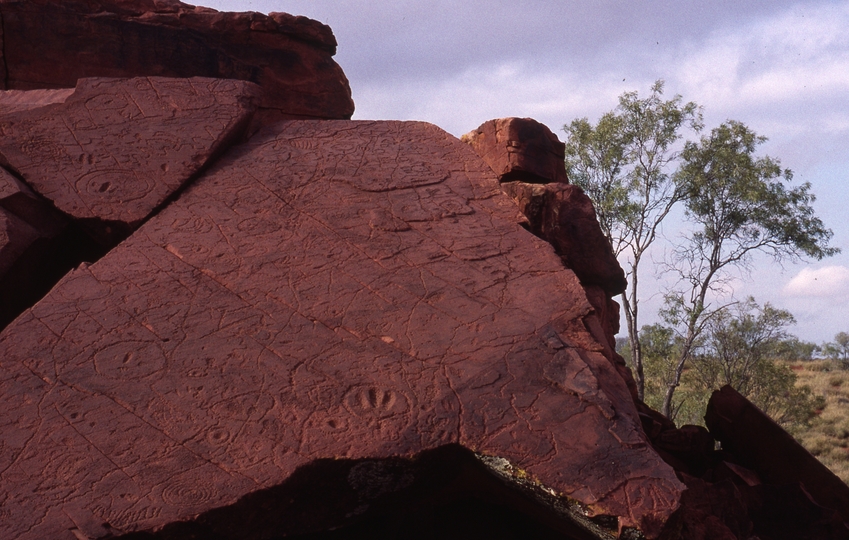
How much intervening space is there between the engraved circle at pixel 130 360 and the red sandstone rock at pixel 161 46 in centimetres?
240

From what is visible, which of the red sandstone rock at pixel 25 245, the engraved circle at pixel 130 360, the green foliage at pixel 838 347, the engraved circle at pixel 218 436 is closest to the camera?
the engraved circle at pixel 218 436

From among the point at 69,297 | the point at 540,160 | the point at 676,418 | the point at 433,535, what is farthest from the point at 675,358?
the point at 69,297

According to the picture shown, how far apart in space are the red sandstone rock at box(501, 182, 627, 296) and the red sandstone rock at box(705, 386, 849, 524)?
3.40ft

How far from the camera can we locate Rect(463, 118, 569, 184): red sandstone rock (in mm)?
4277

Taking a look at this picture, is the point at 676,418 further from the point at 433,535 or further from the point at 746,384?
the point at 433,535

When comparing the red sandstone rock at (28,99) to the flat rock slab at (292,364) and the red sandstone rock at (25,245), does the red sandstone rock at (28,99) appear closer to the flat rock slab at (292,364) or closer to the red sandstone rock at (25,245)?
the red sandstone rock at (25,245)

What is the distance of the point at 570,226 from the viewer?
13.8 feet

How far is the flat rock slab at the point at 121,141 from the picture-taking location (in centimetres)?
348

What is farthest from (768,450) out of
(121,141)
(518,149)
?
(121,141)

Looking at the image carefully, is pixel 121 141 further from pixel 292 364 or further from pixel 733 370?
pixel 733 370

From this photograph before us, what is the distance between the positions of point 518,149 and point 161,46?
2351 millimetres

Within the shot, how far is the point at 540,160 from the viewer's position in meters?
Result: 4.38

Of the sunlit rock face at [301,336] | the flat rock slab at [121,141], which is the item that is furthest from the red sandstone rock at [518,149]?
the flat rock slab at [121,141]

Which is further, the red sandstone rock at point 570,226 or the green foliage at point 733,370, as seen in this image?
the green foliage at point 733,370
